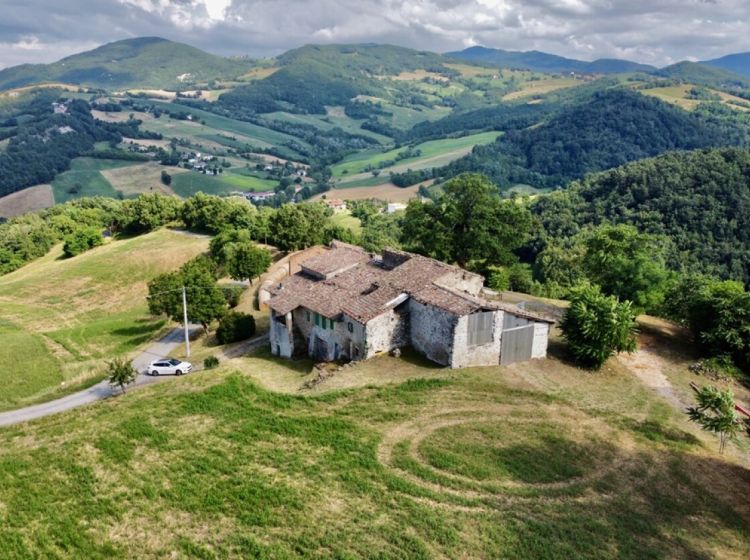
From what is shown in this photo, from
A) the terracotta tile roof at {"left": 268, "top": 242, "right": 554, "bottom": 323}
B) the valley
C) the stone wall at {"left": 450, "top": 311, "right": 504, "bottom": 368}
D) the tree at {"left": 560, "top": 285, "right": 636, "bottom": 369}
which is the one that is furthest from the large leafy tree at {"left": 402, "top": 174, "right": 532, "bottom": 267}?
the stone wall at {"left": 450, "top": 311, "right": 504, "bottom": 368}

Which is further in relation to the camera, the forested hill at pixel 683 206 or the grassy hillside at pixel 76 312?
the forested hill at pixel 683 206

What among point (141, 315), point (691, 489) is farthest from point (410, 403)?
point (141, 315)

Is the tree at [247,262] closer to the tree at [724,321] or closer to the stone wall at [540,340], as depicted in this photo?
the stone wall at [540,340]

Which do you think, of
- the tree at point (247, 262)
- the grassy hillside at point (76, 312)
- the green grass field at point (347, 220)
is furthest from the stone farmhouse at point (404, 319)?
the green grass field at point (347, 220)

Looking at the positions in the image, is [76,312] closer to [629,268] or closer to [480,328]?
[480,328]

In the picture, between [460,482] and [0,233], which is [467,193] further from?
[0,233]

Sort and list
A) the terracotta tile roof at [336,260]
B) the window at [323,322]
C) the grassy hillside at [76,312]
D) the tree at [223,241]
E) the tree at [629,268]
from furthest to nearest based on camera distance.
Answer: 1. the tree at [223,241]
2. the grassy hillside at [76,312]
3. the tree at [629,268]
4. the terracotta tile roof at [336,260]
5. the window at [323,322]
